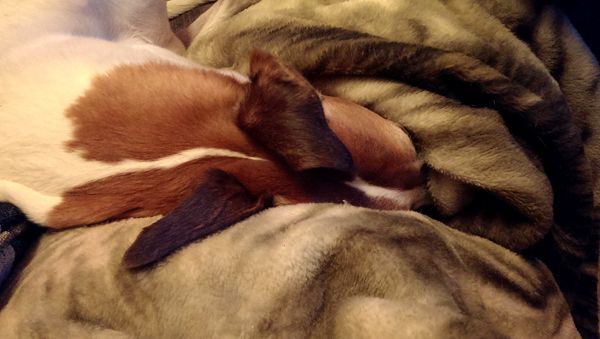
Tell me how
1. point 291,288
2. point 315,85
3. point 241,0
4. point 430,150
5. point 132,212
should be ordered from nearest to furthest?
point 291,288
point 132,212
point 430,150
point 315,85
point 241,0

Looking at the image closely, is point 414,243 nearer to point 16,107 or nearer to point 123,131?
point 123,131

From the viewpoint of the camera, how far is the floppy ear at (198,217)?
0.77 metres

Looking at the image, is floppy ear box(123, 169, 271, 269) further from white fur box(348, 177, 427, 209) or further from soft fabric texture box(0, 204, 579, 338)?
white fur box(348, 177, 427, 209)

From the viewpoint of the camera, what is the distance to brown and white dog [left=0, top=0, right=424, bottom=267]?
2.92 feet

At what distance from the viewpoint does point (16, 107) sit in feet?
3.26

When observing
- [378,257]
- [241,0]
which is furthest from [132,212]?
[241,0]

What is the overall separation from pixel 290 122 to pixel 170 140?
0.22 metres

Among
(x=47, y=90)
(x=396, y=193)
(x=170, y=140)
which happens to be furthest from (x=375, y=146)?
(x=47, y=90)

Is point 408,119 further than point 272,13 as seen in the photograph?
No

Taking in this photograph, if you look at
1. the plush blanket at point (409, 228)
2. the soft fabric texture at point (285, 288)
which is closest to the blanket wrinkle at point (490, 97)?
the plush blanket at point (409, 228)

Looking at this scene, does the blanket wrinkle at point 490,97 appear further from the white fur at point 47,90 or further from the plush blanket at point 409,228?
the white fur at point 47,90

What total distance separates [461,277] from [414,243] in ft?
0.29

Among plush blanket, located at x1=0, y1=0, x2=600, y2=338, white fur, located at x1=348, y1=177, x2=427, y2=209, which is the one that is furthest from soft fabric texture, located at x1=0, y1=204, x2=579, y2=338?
white fur, located at x1=348, y1=177, x2=427, y2=209

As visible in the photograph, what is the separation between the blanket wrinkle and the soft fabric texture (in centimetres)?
19
